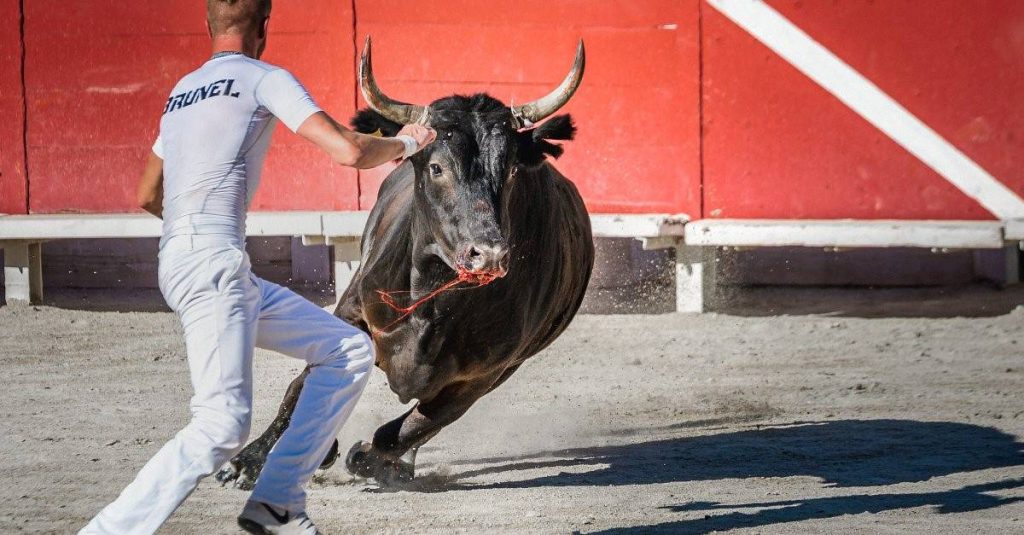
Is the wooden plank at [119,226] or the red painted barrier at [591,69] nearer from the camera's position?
the wooden plank at [119,226]

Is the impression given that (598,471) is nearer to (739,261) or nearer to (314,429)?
(314,429)

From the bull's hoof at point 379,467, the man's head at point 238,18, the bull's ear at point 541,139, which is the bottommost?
the bull's hoof at point 379,467

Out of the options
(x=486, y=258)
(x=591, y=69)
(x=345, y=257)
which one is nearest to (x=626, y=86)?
(x=591, y=69)

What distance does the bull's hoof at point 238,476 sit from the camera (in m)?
4.50

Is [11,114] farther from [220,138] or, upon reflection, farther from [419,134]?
[220,138]

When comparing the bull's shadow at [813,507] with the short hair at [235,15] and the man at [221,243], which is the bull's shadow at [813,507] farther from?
the short hair at [235,15]

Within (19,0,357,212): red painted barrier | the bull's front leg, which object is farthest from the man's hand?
(19,0,357,212): red painted barrier

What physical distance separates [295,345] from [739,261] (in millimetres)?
6076

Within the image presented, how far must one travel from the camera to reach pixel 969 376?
6.59m

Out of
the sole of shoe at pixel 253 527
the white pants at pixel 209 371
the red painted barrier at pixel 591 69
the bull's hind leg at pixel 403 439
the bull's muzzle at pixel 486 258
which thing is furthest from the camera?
the red painted barrier at pixel 591 69

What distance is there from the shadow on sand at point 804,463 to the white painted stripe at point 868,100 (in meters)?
2.79

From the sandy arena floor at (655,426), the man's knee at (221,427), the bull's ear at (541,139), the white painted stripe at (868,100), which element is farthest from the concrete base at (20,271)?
the man's knee at (221,427)

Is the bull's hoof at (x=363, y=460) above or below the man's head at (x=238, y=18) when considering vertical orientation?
below

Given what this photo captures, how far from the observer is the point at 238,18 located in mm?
3230
